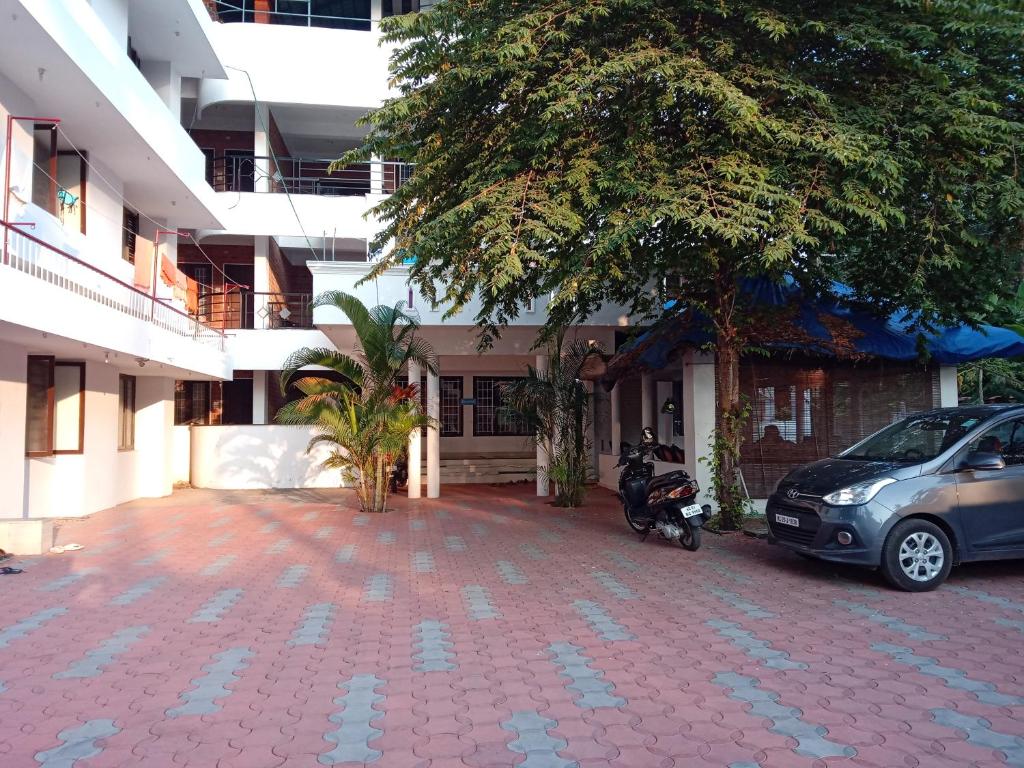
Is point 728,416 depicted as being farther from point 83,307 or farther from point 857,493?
point 83,307

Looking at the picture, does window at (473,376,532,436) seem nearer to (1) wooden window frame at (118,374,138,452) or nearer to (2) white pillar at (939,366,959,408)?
(1) wooden window frame at (118,374,138,452)

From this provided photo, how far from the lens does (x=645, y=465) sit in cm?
1061

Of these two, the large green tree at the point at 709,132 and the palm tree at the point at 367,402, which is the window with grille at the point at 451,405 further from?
the large green tree at the point at 709,132

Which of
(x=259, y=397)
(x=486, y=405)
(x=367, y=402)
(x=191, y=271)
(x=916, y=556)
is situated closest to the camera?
(x=916, y=556)

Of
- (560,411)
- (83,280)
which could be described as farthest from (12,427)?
(560,411)

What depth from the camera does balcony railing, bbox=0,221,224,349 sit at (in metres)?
8.62

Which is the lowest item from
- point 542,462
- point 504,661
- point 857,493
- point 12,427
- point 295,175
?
point 504,661

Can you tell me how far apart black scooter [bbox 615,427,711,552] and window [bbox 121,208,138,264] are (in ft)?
34.7

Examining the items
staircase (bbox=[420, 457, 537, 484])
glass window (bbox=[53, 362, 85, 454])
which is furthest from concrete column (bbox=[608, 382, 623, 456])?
glass window (bbox=[53, 362, 85, 454])

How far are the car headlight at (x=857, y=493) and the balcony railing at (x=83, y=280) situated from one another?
8384 mm

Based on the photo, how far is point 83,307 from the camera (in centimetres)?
995

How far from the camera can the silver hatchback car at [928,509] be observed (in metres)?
6.93

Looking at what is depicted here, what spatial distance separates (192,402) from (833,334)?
52.8ft

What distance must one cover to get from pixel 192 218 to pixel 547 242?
10491 mm
